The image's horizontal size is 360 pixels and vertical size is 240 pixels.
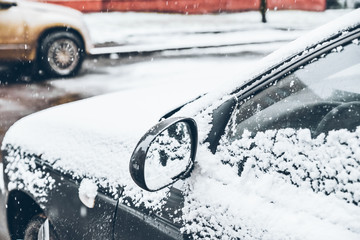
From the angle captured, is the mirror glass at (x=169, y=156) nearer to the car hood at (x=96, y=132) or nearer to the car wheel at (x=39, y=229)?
the car hood at (x=96, y=132)

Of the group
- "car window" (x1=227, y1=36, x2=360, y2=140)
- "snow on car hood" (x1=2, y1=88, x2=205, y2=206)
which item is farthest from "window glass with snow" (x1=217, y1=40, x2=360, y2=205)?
"snow on car hood" (x1=2, y1=88, x2=205, y2=206)

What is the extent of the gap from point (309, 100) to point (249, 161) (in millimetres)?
317

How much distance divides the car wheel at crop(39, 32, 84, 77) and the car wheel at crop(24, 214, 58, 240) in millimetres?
6081

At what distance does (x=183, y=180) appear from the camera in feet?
5.40

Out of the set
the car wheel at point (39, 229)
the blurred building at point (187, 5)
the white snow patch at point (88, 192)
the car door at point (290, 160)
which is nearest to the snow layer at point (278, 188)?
the car door at point (290, 160)

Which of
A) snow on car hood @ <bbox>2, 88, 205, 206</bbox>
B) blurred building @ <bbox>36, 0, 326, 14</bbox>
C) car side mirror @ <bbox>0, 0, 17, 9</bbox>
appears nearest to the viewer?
snow on car hood @ <bbox>2, 88, 205, 206</bbox>

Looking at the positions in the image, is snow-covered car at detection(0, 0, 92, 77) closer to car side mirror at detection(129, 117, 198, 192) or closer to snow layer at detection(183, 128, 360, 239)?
car side mirror at detection(129, 117, 198, 192)

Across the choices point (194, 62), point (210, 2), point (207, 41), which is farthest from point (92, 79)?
point (210, 2)

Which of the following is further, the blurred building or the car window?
the blurred building

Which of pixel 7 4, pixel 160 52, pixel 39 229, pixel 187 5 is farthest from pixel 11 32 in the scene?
pixel 187 5

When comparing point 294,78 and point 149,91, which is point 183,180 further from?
point 149,91

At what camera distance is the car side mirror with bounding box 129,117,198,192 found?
1494mm

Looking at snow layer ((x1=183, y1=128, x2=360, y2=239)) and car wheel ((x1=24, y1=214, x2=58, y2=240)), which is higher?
snow layer ((x1=183, y1=128, x2=360, y2=239))

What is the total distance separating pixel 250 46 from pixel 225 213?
35.0ft
